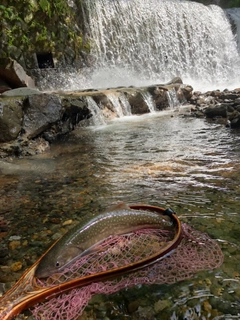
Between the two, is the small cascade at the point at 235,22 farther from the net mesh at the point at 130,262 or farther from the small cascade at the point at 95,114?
the net mesh at the point at 130,262

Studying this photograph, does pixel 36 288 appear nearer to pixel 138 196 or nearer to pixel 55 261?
Answer: pixel 55 261

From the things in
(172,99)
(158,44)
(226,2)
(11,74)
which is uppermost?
(226,2)

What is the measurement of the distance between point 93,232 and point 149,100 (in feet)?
39.7

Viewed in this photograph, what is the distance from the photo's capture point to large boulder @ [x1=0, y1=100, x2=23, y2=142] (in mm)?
7164

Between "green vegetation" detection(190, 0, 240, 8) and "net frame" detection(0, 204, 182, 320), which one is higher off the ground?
"green vegetation" detection(190, 0, 240, 8)

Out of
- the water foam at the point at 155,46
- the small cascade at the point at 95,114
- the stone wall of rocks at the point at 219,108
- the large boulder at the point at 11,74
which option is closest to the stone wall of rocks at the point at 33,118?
the small cascade at the point at 95,114

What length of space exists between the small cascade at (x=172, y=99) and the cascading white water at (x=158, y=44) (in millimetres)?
4242

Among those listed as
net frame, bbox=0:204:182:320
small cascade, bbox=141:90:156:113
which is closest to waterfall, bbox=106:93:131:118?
small cascade, bbox=141:90:156:113

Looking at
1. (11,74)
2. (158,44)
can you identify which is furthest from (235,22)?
(11,74)

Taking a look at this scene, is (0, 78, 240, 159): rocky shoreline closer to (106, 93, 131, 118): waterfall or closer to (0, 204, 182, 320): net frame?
(106, 93, 131, 118): waterfall

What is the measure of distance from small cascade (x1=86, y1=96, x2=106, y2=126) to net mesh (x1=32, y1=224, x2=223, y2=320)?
9.09 meters

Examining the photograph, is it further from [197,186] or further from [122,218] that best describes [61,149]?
[122,218]

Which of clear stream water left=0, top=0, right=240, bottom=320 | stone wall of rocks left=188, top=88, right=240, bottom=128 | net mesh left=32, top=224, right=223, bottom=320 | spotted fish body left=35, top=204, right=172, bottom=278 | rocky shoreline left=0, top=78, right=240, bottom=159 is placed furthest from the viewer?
stone wall of rocks left=188, top=88, right=240, bottom=128

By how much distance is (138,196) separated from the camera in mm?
4172
